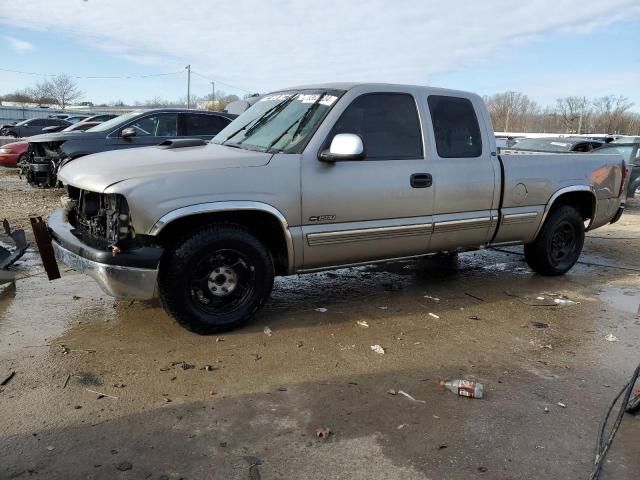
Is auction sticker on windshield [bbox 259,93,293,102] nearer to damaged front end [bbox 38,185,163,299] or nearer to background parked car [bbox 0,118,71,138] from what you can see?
damaged front end [bbox 38,185,163,299]

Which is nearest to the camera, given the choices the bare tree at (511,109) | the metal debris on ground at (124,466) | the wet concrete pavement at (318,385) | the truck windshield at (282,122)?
the metal debris on ground at (124,466)

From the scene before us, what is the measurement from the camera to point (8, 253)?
5.43m

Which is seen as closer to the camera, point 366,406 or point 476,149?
point 366,406

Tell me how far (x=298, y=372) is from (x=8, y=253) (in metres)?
3.51

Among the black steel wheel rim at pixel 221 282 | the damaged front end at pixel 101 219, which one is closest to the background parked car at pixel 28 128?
the damaged front end at pixel 101 219

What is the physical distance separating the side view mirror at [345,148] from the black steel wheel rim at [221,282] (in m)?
1.02

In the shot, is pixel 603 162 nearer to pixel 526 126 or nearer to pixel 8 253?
pixel 8 253

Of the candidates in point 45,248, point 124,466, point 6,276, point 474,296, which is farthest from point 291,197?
point 6,276

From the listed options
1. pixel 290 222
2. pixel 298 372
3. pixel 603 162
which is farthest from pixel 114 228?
pixel 603 162

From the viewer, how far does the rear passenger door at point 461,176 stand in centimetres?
495

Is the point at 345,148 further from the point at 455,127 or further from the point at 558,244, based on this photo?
the point at 558,244

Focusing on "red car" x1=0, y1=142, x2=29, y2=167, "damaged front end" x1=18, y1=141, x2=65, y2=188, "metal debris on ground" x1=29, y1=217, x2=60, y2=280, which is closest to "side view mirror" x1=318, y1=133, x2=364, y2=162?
"metal debris on ground" x1=29, y1=217, x2=60, y2=280

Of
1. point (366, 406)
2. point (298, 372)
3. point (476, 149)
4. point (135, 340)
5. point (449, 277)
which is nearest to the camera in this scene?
point (366, 406)

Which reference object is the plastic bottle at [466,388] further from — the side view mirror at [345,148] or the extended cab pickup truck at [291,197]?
the side view mirror at [345,148]
